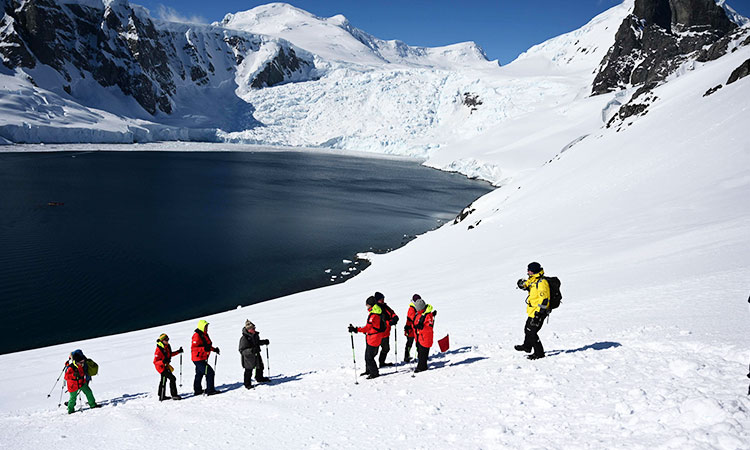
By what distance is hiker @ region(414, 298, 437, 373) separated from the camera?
27.7 ft

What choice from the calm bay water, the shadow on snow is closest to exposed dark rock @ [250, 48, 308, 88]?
the calm bay water

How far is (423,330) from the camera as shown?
844cm

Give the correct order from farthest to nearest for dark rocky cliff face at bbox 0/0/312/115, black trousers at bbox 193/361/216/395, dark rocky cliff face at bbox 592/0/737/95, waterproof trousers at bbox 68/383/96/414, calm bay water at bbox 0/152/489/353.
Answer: dark rocky cliff face at bbox 0/0/312/115 < dark rocky cliff face at bbox 592/0/737/95 < calm bay water at bbox 0/152/489/353 < black trousers at bbox 193/361/216/395 < waterproof trousers at bbox 68/383/96/414

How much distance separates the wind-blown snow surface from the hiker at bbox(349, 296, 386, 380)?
377 mm

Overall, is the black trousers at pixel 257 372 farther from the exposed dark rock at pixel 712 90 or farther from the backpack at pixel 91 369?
the exposed dark rock at pixel 712 90

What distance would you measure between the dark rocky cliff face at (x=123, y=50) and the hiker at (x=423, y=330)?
132 m

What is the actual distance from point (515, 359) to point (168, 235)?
31.3m

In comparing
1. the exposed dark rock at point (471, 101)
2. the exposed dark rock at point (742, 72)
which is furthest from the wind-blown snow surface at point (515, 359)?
the exposed dark rock at point (471, 101)

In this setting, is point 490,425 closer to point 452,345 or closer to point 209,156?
point 452,345

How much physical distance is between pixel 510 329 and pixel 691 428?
214 inches

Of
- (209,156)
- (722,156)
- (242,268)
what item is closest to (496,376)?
(722,156)

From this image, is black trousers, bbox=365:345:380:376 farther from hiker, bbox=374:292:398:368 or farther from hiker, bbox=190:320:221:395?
hiker, bbox=190:320:221:395

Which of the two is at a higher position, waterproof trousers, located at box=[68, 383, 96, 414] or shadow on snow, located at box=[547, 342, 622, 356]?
waterproof trousers, located at box=[68, 383, 96, 414]

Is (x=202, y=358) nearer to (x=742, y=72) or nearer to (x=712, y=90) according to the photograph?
(x=712, y=90)
